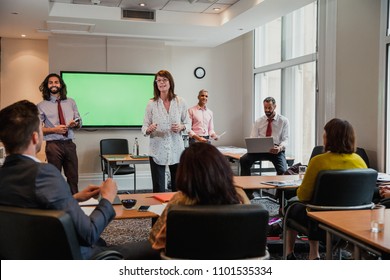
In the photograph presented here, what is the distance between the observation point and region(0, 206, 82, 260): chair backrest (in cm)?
145

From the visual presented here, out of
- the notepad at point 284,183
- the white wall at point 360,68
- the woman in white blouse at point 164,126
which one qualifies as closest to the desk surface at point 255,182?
the notepad at point 284,183

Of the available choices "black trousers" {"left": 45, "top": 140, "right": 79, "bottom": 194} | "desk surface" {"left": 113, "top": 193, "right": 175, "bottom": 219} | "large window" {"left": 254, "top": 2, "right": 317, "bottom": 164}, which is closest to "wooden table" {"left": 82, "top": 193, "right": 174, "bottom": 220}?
"desk surface" {"left": 113, "top": 193, "right": 175, "bottom": 219}

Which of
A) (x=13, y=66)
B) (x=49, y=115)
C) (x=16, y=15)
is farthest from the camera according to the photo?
(x=13, y=66)

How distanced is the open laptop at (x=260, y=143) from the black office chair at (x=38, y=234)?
13.3 feet

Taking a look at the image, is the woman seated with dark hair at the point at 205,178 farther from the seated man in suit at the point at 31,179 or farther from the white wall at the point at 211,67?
the white wall at the point at 211,67

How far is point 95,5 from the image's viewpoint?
5992mm

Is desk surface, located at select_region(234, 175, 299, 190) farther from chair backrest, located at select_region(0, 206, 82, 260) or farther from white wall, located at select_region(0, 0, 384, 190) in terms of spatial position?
chair backrest, located at select_region(0, 206, 82, 260)

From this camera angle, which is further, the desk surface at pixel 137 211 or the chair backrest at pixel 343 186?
the chair backrest at pixel 343 186

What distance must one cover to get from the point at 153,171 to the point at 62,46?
4.18 metres

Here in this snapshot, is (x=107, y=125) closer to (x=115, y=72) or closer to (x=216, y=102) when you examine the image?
(x=115, y=72)

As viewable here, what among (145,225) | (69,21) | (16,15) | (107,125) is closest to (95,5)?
(69,21)

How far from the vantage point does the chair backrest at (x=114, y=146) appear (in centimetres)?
692

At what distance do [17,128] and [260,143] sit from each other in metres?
4.06

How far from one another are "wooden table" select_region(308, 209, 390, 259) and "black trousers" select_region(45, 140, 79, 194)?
2.65m
